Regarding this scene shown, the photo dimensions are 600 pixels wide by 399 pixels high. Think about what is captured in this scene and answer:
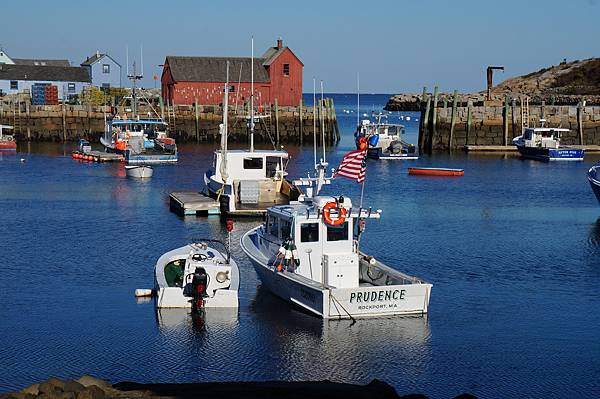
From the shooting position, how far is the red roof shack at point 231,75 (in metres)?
92.1

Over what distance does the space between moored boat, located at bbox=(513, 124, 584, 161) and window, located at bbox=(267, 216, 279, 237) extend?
159 feet

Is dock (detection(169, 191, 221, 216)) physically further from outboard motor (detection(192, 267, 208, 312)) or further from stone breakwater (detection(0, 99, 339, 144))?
stone breakwater (detection(0, 99, 339, 144))

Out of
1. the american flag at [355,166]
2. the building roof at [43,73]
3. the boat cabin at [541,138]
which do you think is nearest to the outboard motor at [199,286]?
the american flag at [355,166]

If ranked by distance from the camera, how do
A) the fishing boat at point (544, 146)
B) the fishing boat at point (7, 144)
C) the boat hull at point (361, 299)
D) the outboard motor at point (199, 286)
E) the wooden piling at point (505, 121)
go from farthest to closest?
the wooden piling at point (505, 121)
the fishing boat at point (7, 144)
the fishing boat at point (544, 146)
the outboard motor at point (199, 286)
the boat hull at point (361, 299)

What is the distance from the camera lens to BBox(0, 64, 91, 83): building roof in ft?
350

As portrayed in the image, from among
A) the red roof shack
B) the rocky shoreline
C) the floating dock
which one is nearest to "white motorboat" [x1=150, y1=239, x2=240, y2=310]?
the rocky shoreline

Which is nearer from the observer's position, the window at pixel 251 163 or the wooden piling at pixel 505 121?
the window at pixel 251 163

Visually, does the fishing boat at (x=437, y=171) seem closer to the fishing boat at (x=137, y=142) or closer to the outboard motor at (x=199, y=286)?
the fishing boat at (x=137, y=142)

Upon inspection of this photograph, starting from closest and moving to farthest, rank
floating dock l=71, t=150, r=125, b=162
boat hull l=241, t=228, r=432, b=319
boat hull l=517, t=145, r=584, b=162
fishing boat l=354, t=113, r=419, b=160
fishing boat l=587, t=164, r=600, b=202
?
boat hull l=241, t=228, r=432, b=319 < fishing boat l=587, t=164, r=600, b=202 < floating dock l=71, t=150, r=125, b=162 < boat hull l=517, t=145, r=584, b=162 < fishing boat l=354, t=113, r=419, b=160

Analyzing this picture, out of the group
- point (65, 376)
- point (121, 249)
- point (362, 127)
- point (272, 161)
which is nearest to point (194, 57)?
point (362, 127)

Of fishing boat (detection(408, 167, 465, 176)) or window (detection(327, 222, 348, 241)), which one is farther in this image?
fishing boat (detection(408, 167, 465, 176))

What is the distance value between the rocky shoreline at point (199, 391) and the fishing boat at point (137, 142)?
47749 millimetres

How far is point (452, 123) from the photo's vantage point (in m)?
76.8

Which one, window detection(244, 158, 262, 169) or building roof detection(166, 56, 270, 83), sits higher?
building roof detection(166, 56, 270, 83)
